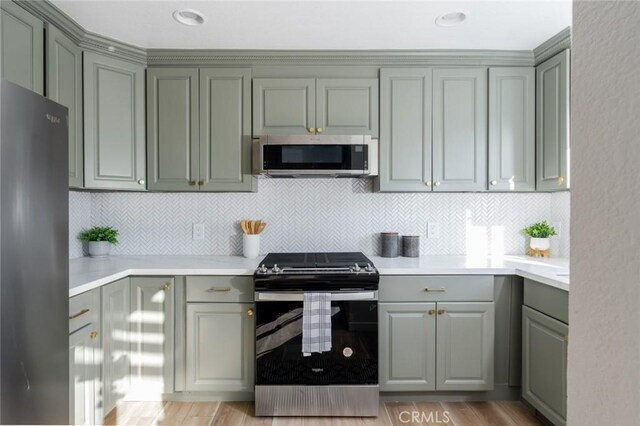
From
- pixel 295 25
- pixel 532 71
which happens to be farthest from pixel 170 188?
pixel 532 71

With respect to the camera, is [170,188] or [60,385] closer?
[60,385]

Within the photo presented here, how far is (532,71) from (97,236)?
3.31 metres

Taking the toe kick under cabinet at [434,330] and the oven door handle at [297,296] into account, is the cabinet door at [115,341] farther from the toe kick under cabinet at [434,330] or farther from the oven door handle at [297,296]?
the toe kick under cabinet at [434,330]

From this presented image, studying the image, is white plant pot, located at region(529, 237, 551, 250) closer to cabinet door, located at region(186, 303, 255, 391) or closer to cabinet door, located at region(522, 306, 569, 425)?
cabinet door, located at region(522, 306, 569, 425)

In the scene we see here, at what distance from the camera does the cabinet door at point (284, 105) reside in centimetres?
236

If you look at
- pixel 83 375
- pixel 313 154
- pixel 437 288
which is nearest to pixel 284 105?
pixel 313 154

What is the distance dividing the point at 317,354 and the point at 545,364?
1.27m

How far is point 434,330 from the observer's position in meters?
2.12

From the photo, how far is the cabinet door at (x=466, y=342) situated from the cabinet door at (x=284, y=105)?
59.5 inches

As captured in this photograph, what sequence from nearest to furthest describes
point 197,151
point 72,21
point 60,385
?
point 60,385 < point 72,21 < point 197,151

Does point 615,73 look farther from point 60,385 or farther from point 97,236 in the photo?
point 97,236

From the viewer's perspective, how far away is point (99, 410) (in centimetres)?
186

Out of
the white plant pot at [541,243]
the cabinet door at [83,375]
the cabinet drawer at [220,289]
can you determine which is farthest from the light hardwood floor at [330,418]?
the white plant pot at [541,243]

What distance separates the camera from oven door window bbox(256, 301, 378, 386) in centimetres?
203
